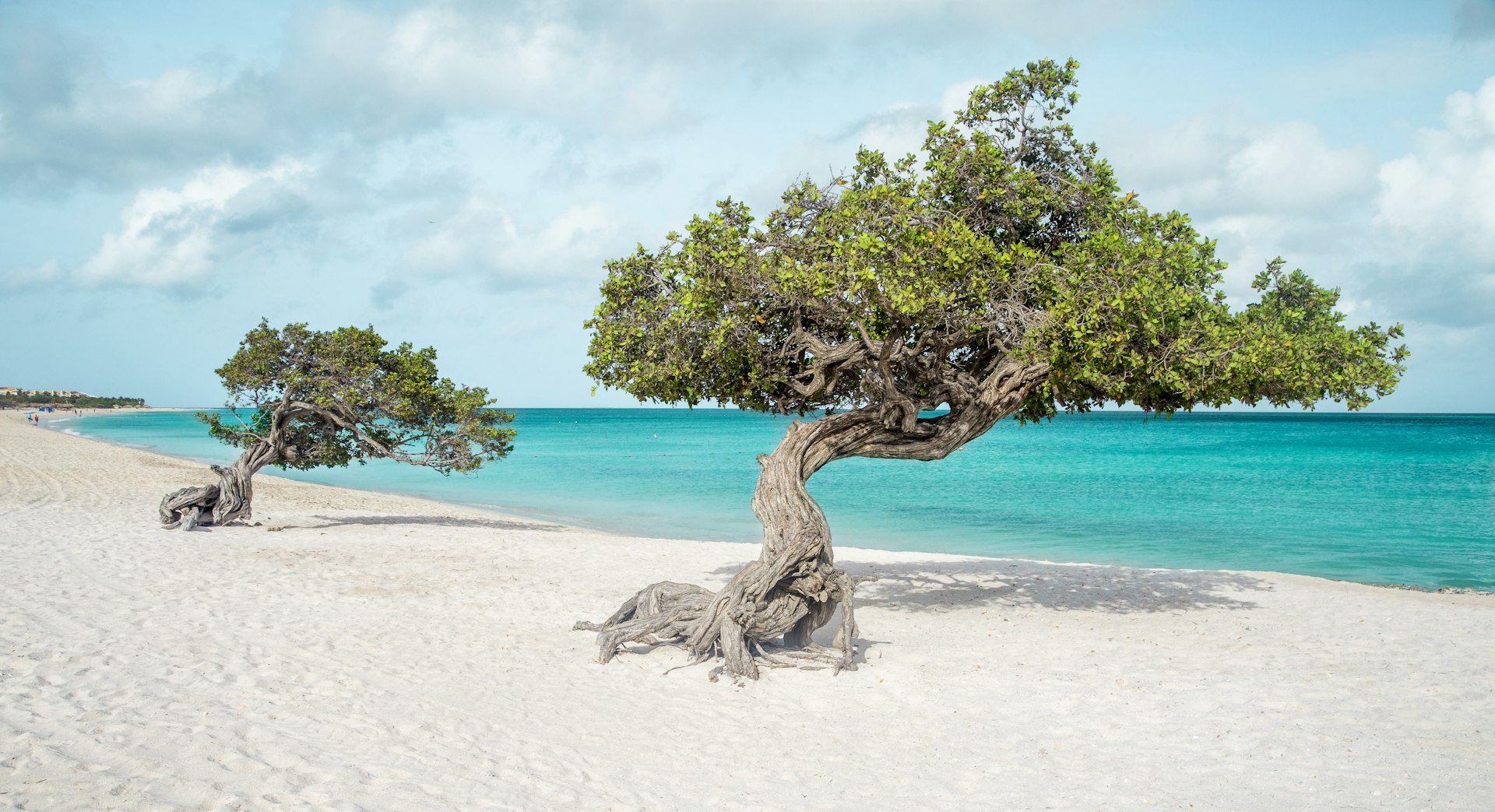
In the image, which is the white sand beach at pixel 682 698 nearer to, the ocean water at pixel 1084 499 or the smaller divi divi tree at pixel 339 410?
the smaller divi divi tree at pixel 339 410

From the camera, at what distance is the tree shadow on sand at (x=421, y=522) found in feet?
67.9

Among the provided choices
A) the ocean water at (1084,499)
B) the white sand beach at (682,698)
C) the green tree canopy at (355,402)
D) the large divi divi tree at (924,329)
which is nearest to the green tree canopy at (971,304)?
the large divi divi tree at (924,329)

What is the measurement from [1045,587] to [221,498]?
55.9 feet

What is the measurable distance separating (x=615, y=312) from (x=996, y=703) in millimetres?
6828

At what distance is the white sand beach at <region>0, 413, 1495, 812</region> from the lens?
6.14 metres

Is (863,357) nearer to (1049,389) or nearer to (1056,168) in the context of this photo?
(1049,389)

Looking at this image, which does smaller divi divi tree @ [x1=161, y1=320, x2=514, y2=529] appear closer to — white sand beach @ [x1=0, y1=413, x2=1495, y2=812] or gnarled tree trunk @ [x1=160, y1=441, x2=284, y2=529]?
gnarled tree trunk @ [x1=160, y1=441, x2=284, y2=529]

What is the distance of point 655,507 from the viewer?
3309 centimetres

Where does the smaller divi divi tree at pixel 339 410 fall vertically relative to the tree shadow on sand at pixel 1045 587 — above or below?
above

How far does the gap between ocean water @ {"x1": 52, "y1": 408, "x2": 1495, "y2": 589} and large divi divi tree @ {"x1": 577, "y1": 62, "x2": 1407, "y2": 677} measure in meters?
11.5

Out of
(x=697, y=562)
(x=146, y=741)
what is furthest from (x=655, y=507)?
(x=146, y=741)

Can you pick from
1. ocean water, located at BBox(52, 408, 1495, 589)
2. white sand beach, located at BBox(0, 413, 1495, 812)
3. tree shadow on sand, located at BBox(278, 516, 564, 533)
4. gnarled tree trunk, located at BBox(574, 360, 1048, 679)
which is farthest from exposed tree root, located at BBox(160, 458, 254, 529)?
A: gnarled tree trunk, located at BBox(574, 360, 1048, 679)

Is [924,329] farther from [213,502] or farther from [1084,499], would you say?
[1084,499]

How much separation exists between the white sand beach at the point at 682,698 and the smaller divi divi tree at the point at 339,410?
189 inches
